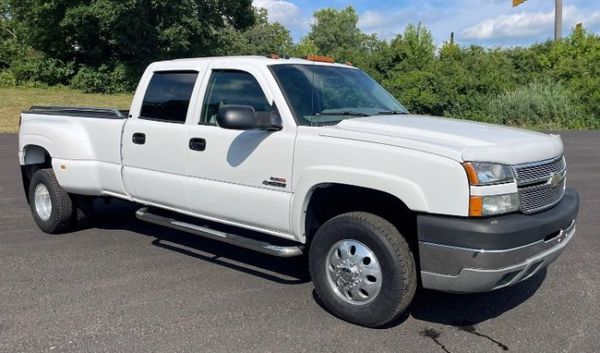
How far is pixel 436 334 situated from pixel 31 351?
8.84 feet

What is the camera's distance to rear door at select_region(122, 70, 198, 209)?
5.27 metres

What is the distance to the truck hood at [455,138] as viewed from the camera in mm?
3688

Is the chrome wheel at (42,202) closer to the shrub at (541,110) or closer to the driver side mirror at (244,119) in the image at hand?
the driver side mirror at (244,119)

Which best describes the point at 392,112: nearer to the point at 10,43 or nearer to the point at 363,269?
the point at 363,269

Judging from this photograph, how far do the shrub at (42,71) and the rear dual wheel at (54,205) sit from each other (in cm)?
2645

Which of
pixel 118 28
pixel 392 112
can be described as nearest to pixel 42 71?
pixel 118 28

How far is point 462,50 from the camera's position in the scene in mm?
28359

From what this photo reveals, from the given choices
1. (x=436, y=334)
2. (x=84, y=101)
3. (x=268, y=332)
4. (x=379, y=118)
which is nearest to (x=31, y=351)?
(x=268, y=332)

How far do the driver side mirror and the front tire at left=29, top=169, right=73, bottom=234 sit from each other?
3.05 meters

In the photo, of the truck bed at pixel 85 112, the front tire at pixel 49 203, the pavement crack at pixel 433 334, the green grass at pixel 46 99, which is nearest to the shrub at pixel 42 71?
the green grass at pixel 46 99

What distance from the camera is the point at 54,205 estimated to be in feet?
21.4

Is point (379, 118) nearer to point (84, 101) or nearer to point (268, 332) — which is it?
point (268, 332)

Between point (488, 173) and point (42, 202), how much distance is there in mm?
5289

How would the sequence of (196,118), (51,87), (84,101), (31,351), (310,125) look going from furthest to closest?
(51,87) < (84,101) < (196,118) < (310,125) < (31,351)
